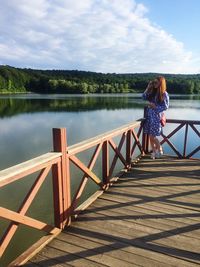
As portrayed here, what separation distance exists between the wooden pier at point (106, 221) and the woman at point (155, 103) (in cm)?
121

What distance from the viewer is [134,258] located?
2592 millimetres

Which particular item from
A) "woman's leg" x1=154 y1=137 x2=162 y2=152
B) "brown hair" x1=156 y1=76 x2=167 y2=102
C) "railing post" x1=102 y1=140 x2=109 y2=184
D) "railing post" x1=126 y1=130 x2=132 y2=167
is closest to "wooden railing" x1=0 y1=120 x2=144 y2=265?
"railing post" x1=102 y1=140 x2=109 y2=184

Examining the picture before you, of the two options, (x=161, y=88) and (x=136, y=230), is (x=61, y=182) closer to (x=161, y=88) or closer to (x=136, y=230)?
(x=136, y=230)

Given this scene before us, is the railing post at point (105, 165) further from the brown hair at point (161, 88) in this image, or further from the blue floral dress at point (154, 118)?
the brown hair at point (161, 88)

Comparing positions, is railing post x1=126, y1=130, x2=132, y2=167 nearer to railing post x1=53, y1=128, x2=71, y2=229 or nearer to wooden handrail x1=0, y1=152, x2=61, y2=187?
railing post x1=53, y1=128, x2=71, y2=229

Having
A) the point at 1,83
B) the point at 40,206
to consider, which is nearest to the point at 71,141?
the point at 40,206

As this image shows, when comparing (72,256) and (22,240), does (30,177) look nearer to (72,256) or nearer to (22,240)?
(22,240)

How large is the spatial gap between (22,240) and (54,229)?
285 cm

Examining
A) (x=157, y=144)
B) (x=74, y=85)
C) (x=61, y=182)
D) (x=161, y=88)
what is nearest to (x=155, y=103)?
(x=161, y=88)

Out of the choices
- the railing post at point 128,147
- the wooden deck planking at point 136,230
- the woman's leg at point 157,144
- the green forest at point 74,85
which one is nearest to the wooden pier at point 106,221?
the wooden deck planking at point 136,230

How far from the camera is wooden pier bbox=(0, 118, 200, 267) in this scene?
8.29ft

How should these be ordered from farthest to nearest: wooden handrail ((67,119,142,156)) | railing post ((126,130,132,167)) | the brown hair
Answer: railing post ((126,130,132,167)) < the brown hair < wooden handrail ((67,119,142,156))

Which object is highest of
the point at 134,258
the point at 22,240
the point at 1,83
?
the point at 1,83

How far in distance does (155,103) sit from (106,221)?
268 centimetres
